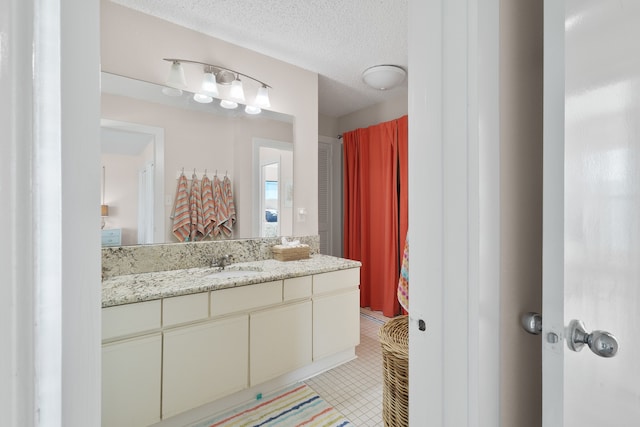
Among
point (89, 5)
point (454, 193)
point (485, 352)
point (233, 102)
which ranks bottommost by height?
point (485, 352)

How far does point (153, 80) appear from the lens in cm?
193

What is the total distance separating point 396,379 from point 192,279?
1.27m

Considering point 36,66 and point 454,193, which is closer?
point 36,66

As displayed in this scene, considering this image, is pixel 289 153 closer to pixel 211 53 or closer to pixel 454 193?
pixel 211 53

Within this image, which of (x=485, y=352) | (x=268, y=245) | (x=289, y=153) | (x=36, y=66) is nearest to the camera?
(x=36, y=66)

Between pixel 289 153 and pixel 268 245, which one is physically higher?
pixel 289 153

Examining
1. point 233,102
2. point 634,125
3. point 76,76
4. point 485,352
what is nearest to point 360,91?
point 233,102

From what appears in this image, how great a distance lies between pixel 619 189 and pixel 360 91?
9.11ft

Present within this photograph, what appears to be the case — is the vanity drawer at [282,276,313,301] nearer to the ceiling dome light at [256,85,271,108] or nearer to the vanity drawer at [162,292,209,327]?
the vanity drawer at [162,292,209,327]

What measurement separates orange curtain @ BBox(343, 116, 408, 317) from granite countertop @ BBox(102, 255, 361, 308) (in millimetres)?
1081

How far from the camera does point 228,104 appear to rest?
7.36ft

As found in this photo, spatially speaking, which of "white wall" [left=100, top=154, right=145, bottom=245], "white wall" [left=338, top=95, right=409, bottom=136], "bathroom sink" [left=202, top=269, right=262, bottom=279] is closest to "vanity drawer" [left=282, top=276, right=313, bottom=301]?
"bathroom sink" [left=202, top=269, right=262, bottom=279]

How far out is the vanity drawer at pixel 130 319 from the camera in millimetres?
1313

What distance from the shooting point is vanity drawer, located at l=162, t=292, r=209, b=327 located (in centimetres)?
147
